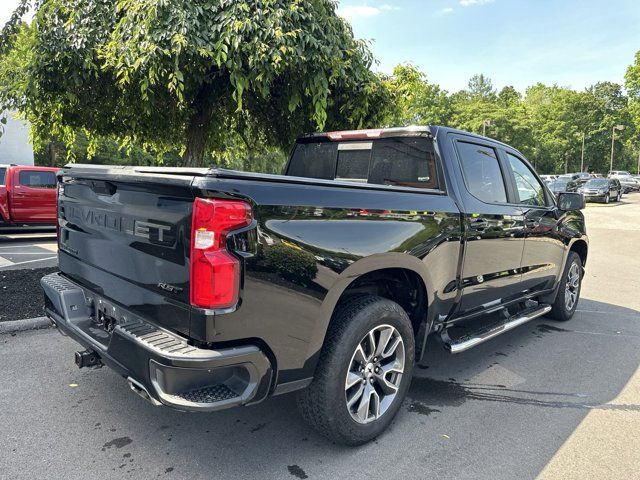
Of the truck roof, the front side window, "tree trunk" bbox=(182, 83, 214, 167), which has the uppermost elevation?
"tree trunk" bbox=(182, 83, 214, 167)

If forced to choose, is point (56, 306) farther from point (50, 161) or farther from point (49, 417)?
point (50, 161)

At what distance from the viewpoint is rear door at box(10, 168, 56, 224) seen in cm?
1137

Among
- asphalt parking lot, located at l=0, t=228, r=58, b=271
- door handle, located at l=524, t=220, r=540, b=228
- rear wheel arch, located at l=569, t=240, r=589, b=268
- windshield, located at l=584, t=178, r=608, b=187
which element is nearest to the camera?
door handle, located at l=524, t=220, r=540, b=228

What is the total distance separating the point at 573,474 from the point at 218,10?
4.72 meters

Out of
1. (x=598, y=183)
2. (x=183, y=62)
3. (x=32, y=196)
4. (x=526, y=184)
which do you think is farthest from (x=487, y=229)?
(x=598, y=183)

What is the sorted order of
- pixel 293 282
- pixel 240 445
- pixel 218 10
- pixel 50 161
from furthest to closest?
pixel 50 161, pixel 218 10, pixel 240 445, pixel 293 282

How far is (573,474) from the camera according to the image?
8.46 feet

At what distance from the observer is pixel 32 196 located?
11.5m

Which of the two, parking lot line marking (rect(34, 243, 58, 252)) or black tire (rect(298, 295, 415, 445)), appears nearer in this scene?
black tire (rect(298, 295, 415, 445))

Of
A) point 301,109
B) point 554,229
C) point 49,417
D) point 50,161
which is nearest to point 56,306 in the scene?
point 49,417

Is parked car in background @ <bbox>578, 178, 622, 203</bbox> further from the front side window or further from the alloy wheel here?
the alloy wheel

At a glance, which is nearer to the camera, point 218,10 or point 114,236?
point 114,236

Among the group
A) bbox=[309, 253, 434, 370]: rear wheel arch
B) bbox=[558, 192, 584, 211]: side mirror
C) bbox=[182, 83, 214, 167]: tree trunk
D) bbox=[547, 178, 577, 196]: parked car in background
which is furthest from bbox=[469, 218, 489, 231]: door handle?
bbox=[547, 178, 577, 196]: parked car in background

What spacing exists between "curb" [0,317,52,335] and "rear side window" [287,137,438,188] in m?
2.91
